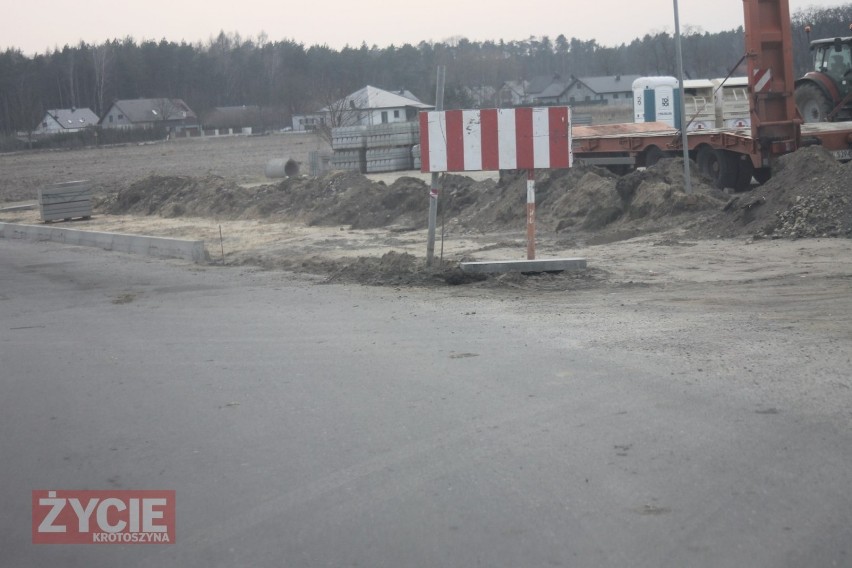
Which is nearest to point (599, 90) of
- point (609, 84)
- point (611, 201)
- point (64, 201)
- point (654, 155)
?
point (609, 84)

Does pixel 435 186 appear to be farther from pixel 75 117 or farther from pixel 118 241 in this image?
pixel 75 117

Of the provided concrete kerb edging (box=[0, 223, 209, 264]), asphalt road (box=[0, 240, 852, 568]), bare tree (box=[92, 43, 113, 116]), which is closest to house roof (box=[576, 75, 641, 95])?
bare tree (box=[92, 43, 113, 116])

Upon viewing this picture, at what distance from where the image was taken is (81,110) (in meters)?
125

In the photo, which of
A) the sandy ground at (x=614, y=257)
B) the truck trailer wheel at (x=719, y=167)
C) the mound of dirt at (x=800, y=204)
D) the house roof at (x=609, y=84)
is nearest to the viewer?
the sandy ground at (x=614, y=257)

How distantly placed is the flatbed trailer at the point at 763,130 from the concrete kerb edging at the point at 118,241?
1111 centimetres

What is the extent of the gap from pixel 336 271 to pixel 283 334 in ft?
14.0

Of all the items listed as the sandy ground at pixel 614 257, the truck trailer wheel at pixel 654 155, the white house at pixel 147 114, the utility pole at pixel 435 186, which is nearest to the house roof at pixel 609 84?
the white house at pixel 147 114

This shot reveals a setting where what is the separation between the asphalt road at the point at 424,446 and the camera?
14.7 feet

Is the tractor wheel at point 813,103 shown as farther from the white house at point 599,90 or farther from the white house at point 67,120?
the white house at point 67,120

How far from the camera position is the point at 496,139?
483 inches

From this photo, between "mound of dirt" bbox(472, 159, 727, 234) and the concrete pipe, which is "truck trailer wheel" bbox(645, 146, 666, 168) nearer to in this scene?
"mound of dirt" bbox(472, 159, 727, 234)

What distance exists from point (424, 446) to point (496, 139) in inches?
279

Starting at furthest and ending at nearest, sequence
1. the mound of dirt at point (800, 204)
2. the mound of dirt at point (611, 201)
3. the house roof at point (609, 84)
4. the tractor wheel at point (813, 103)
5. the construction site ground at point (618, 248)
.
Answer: the house roof at point (609, 84), the tractor wheel at point (813, 103), the mound of dirt at point (611, 201), the mound of dirt at point (800, 204), the construction site ground at point (618, 248)

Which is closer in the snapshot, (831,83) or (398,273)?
(398,273)
